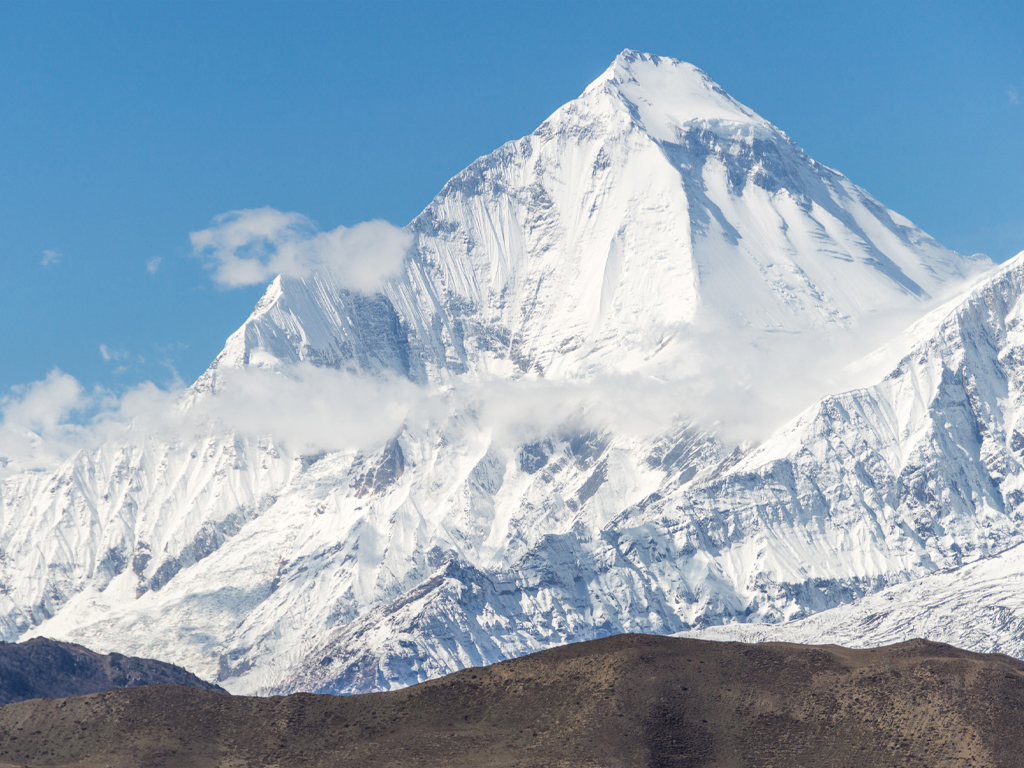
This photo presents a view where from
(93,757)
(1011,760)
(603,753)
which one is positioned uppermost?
(93,757)

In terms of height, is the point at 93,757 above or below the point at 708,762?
above

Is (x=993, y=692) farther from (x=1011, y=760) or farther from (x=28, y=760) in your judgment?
(x=28, y=760)

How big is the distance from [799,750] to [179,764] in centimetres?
7153

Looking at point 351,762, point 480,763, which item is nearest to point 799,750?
point 480,763

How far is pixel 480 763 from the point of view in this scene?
192 metres

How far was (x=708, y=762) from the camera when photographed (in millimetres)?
193750

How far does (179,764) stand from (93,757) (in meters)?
10.4

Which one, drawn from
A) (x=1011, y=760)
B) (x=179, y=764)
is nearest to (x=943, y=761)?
(x=1011, y=760)

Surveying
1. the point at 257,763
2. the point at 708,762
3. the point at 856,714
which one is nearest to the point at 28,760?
the point at 257,763

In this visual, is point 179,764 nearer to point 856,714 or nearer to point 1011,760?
point 856,714

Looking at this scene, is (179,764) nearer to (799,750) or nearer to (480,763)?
(480,763)

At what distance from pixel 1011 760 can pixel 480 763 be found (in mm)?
59038

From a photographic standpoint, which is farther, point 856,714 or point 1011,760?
point 856,714

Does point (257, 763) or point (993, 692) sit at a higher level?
point (257, 763)
